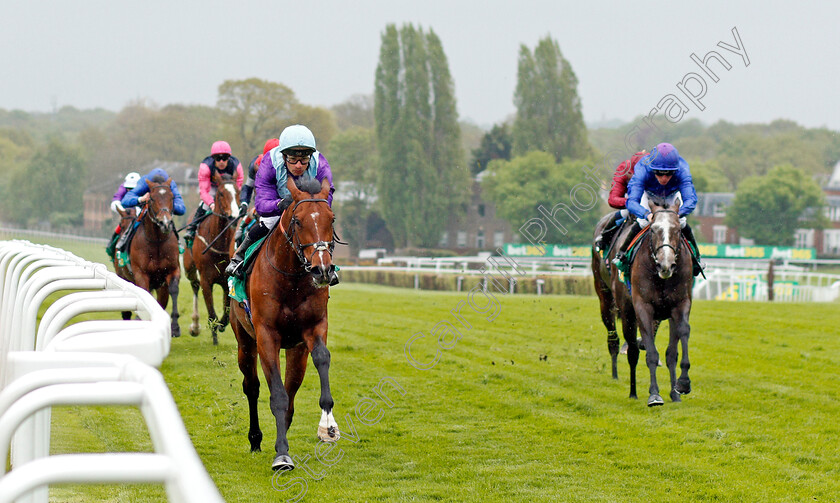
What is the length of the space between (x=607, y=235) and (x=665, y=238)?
2228 mm

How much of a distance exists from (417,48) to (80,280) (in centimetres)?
5000

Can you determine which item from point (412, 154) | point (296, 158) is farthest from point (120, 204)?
point (412, 154)

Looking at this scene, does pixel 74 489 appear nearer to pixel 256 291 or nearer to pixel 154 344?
pixel 256 291

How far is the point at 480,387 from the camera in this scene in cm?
966

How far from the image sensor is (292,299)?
6.01 meters

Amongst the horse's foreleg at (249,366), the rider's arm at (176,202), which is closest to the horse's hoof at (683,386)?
the horse's foreleg at (249,366)

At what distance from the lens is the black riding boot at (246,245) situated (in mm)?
6625

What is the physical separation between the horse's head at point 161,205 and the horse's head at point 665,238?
19.1ft

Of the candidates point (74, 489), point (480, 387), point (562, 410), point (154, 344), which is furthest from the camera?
point (480, 387)

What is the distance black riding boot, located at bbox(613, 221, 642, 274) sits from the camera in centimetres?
891

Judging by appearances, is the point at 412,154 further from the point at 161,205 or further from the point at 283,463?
the point at 283,463

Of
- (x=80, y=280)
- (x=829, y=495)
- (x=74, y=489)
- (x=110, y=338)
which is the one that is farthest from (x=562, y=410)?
(x=110, y=338)

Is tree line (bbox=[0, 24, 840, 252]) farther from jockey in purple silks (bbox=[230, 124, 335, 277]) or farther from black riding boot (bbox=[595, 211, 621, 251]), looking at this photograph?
jockey in purple silks (bbox=[230, 124, 335, 277])

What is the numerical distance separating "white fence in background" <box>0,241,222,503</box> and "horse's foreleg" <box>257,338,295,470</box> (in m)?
2.04
